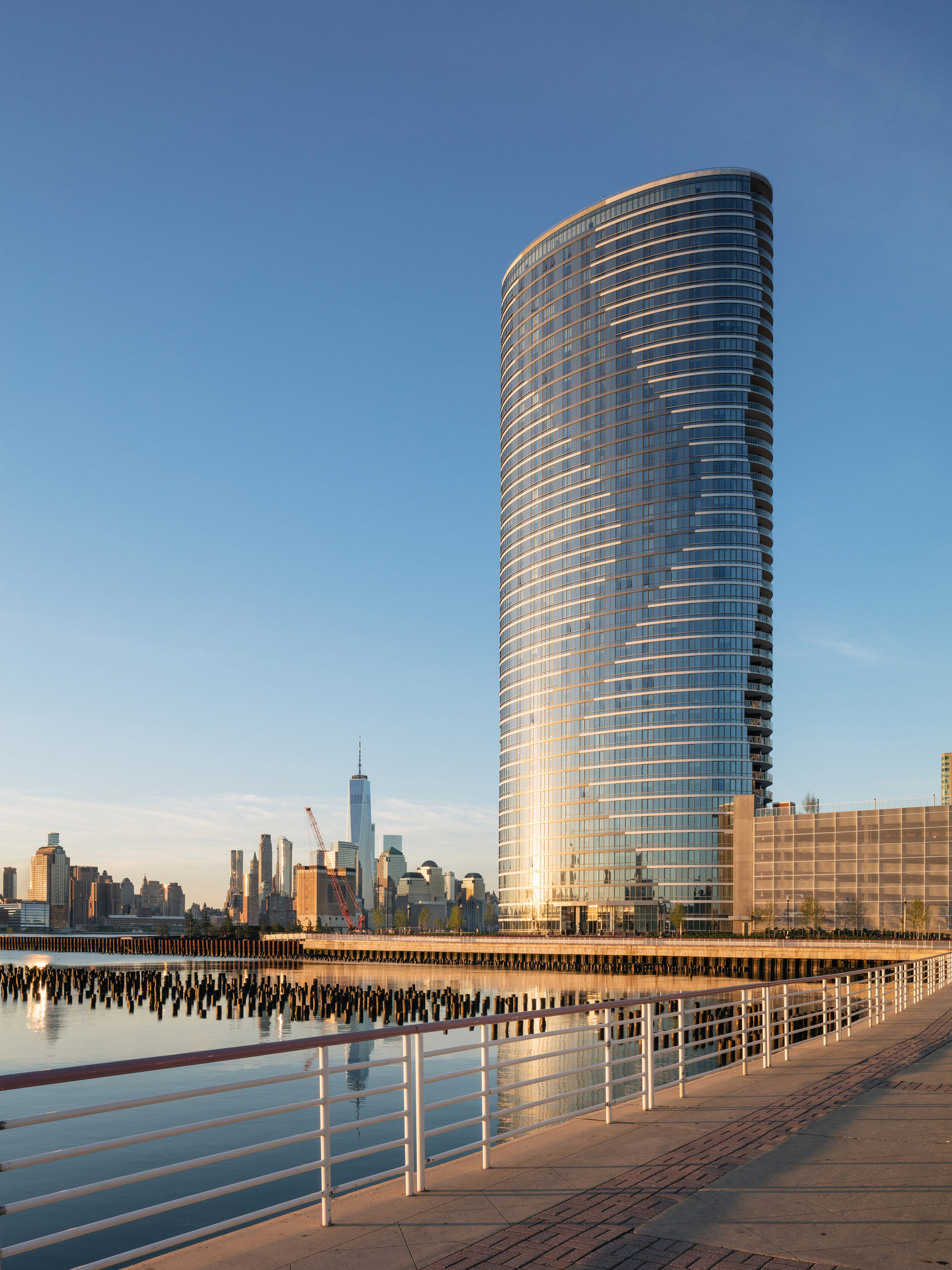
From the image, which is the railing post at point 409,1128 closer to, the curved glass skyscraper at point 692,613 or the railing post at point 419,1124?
the railing post at point 419,1124

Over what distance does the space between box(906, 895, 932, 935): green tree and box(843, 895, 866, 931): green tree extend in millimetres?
7469

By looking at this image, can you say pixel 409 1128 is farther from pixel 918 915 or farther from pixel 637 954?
pixel 918 915

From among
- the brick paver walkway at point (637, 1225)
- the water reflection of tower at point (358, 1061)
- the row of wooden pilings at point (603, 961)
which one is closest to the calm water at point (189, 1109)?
the water reflection of tower at point (358, 1061)

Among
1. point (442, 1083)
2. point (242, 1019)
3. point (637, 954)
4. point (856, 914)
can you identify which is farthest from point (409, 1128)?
point (856, 914)

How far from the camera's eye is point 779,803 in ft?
Answer: 589

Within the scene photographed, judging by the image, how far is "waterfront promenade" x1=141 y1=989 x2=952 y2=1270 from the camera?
8922mm

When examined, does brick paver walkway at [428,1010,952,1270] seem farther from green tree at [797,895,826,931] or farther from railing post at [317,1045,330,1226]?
green tree at [797,895,826,931]

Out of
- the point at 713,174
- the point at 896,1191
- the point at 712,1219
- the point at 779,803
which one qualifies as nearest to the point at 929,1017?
the point at 896,1191

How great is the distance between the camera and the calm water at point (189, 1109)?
1085 inches

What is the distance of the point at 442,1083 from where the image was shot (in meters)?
47.8

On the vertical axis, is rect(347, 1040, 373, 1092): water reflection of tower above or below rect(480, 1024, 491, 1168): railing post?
below

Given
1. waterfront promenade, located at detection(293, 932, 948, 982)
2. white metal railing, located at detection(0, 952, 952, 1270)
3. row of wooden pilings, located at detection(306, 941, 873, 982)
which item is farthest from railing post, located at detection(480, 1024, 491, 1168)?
waterfront promenade, located at detection(293, 932, 948, 982)

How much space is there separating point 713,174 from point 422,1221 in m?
215

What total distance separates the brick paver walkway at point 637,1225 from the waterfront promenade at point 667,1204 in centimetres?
2
